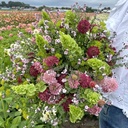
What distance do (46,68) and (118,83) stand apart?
13.4 inches

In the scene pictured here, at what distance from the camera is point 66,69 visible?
1.46 meters

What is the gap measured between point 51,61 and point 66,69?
7 cm

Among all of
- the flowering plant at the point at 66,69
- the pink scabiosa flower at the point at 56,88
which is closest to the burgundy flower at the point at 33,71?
the flowering plant at the point at 66,69

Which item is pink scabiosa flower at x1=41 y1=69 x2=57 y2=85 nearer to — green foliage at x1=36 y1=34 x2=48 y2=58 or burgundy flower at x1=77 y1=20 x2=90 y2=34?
green foliage at x1=36 y1=34 x2=48 y2=58

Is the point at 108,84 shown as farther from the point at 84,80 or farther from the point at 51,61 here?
the point at 51,61

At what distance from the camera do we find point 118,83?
162 centimetres

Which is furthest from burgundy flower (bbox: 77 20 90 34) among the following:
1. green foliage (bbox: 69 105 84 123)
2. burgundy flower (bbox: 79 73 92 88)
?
green foliage (bbox: 69 105 84 123)

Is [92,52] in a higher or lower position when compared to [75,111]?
higher

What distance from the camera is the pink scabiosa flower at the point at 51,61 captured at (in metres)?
1.44

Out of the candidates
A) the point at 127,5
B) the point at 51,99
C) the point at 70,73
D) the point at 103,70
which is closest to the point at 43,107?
the point at 51,99

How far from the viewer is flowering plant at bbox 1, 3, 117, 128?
143 centimetres

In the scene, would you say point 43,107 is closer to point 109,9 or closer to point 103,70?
point 103,70

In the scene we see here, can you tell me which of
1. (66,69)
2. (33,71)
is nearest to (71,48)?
(66,69)

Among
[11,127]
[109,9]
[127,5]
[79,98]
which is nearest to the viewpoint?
[79,98]
